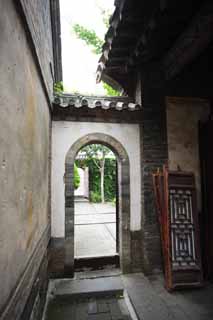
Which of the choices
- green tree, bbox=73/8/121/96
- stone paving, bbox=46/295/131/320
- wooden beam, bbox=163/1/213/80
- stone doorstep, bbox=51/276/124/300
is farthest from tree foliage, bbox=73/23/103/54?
stone paving, bbox=46/295/131/320

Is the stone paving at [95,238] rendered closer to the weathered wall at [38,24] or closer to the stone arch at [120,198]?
the stone arch at [120,198]

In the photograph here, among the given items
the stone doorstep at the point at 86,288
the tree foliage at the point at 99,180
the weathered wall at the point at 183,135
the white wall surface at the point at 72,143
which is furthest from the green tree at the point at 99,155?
the stone doorstep at the point at 86,288

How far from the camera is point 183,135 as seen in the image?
4.25m

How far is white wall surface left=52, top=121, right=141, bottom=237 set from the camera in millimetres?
4023

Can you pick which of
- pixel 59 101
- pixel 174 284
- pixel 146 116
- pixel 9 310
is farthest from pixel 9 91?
pixel 174 284

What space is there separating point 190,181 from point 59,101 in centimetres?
304

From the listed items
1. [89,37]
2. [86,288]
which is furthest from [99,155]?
[86,288]

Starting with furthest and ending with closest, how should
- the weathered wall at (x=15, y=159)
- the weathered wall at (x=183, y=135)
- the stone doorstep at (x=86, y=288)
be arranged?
1. the weathered wall at (x=183, y=135)
2. the stone doorstep at (x=86, y=288)
3. the weathered wall at (x=15, y=159)

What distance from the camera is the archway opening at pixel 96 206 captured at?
4.84m

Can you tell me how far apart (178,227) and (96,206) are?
9.62 meters

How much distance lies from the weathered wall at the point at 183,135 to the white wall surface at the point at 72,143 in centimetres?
70

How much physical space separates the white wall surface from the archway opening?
1.29ft

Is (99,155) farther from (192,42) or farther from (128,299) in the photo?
(192,42)

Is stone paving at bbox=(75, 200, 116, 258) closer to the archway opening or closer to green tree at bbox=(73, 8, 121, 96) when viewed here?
the archway opening
